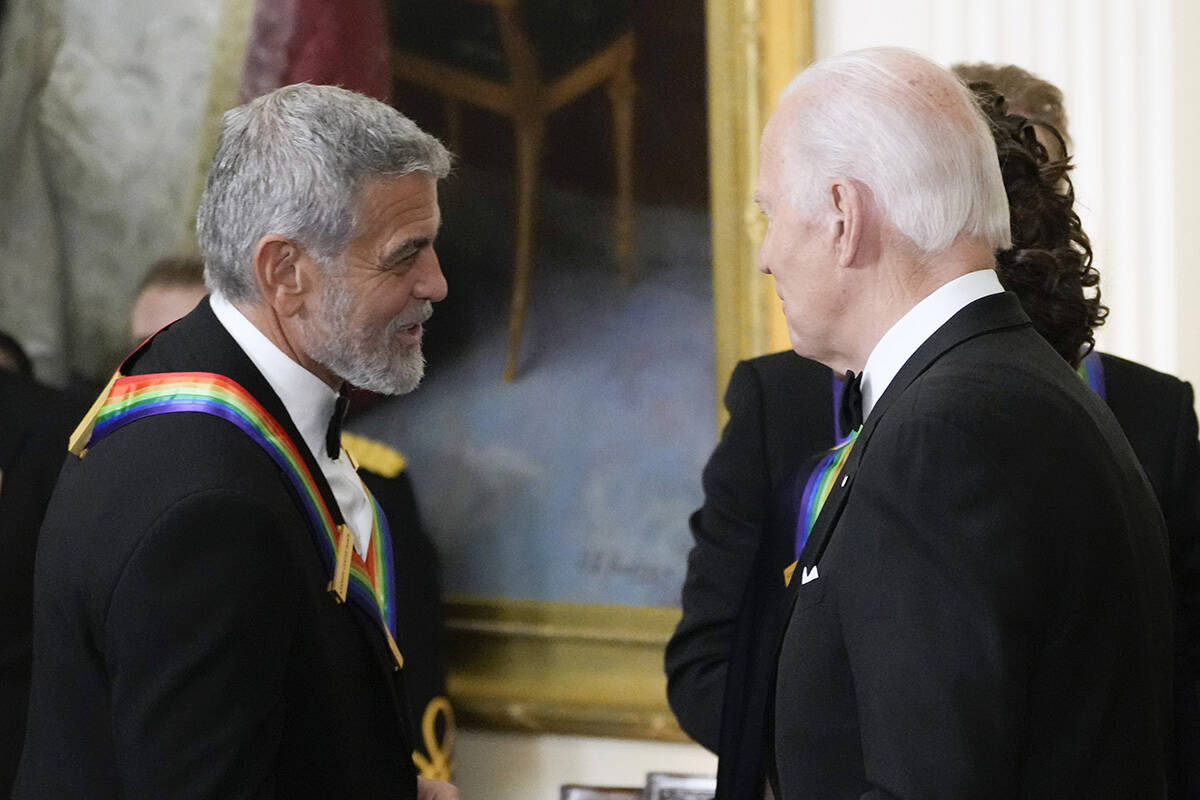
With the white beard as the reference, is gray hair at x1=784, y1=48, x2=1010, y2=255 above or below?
above

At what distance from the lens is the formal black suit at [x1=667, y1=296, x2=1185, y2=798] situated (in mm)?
1895

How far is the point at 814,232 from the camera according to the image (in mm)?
1460

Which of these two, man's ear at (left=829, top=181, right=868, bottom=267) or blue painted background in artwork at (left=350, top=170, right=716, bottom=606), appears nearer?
man's ear at (left=829, top=181, right=868, bottom=267)

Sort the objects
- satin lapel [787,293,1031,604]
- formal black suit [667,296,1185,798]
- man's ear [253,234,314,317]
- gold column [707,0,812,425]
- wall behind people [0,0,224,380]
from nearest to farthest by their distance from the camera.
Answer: satin lapel [787,293,1031,604] → man's ear [253,234,314,317] → formal black suit [667,296,1185,798] → gold column [707,0,812,425] → wall behind people [0,0,224,380]

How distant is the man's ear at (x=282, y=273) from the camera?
177 centimetres

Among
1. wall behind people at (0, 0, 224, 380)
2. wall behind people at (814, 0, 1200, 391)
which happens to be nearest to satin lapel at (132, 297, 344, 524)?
wall behind people at (814, 0, 1200, 391)

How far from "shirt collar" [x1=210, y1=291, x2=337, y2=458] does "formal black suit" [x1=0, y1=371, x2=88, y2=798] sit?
1.41m

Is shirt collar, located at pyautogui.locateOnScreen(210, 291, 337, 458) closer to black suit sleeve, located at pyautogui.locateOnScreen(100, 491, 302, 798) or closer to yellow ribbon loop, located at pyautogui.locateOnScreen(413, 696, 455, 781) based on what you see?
black suit sleeve, located at pyautogui.locateOnScreen(100, 491, 302, 798)

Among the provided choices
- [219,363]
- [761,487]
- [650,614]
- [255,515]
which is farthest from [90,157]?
[255,515]

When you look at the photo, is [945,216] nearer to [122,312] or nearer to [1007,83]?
[1007,83]

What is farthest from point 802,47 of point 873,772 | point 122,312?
point 873,772

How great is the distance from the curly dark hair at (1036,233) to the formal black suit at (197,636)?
900 millimetres

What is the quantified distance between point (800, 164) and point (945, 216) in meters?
0.17

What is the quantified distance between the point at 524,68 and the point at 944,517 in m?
2.31
